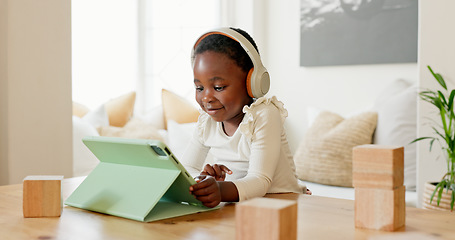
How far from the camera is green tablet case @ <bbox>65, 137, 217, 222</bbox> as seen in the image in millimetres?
875

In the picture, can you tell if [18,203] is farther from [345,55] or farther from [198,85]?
[345,55]

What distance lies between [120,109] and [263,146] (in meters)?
2.38

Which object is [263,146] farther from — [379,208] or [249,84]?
[379,208]

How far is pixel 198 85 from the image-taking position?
1268 mm

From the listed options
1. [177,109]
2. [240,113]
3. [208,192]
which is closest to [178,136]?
[177,109]

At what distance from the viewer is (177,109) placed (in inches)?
144

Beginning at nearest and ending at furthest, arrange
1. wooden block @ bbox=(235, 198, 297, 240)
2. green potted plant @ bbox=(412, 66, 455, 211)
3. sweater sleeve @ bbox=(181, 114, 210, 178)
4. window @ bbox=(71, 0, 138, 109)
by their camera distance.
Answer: wooden block @ bbox=(235, 198, 297, 240), sweater sleeve @ bbox=(181, 114, 210, 178), green potted plant @ bbox=(412, 66, 455, 211), window @ bbox=(71, 0, 138, 109)

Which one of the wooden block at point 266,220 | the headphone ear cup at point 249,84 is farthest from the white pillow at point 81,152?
the wooden block at point 266,220

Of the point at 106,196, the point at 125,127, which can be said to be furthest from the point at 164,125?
the point at 106,196

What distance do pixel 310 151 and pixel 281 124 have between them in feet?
6.50

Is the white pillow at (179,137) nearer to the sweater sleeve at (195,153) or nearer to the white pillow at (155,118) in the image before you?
the white pillow at (155,118)

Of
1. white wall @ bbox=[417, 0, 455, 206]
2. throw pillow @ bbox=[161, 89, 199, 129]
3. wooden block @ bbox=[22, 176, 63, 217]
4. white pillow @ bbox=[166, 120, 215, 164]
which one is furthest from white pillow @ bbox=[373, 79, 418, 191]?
wooden block @ bbox=[22, 176, 63, 217]

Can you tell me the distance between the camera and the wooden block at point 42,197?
89 centimetres

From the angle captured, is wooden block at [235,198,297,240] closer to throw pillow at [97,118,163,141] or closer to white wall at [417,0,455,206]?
white wall at [417,0,455,206]
